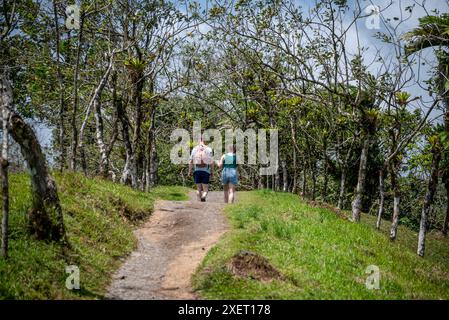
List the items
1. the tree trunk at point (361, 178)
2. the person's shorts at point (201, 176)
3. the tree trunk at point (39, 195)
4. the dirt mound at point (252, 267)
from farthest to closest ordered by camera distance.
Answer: the tree trunk at point (361, 178)
the person's shorts at point (201, 176)
the tree trunk at point (39, 195)
the dirt mound at point (252, 267)

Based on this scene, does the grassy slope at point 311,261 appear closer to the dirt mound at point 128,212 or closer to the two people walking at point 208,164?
the two people walking at point 208,164

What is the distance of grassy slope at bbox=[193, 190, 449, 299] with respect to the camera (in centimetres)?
920

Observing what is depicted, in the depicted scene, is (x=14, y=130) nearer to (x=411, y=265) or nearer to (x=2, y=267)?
(x=2, y=267)

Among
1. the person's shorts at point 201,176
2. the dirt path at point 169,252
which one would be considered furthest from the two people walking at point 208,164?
the dirt path at point 169,252

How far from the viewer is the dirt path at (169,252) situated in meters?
9.77

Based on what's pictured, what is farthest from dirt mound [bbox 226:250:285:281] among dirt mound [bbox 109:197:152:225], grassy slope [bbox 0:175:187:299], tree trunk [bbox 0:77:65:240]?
dirt mound [bbox 109:197:152:225]

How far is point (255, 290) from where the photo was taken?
8.95 metres

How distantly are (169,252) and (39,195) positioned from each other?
3737mm

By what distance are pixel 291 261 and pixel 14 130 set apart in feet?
21.2

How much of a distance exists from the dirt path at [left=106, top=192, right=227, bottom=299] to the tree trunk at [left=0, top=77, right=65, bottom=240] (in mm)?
1711

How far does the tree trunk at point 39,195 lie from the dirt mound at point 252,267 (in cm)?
385

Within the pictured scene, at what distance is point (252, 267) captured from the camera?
981 cm

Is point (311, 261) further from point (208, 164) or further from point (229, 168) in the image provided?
point (208, 164)

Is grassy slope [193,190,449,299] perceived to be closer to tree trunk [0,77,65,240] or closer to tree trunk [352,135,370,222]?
tree trunk [0,77,65,240]
